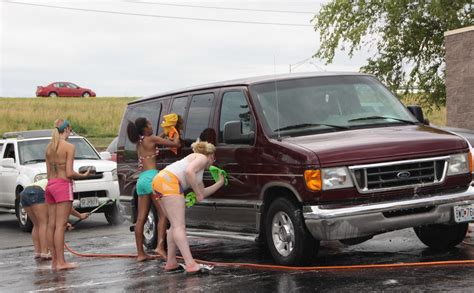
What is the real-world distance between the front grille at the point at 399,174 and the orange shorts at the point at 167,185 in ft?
6.01

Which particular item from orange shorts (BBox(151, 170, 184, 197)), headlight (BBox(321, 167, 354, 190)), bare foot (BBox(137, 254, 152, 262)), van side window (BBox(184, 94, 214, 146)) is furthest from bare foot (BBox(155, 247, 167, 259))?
headlight (BBox(321, 167, 354, 190))

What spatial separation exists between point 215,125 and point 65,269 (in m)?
2.44

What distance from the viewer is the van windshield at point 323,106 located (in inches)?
405

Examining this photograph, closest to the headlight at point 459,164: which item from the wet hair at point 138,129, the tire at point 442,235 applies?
the tire at point 442,235

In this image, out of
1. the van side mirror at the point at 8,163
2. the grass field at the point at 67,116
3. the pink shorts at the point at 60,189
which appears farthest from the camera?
the grass field at the point at 67,116

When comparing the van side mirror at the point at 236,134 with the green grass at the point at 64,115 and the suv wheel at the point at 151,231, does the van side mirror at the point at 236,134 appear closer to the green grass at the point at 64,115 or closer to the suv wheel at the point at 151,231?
the suv wheel at the point at 151,231

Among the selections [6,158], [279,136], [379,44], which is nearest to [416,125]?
[279,136]

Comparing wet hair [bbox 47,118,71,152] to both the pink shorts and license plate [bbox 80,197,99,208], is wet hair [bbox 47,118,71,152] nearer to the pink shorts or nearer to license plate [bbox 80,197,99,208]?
the pink shorts

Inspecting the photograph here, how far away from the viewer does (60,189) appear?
11.3 m

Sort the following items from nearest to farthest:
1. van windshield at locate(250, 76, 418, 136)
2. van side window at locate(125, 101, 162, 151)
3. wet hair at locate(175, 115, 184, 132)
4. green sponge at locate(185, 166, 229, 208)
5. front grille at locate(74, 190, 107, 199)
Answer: van windshield at locate(250, 76, 418, 136), green sponge at locate(185, 166, 229, 208), wet hair at locate(175, 115, 184, 132), van side window at locate(125, 101, 162, 151), front grille at locate(74, 190, 107, 199)

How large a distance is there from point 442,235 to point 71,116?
50401mm

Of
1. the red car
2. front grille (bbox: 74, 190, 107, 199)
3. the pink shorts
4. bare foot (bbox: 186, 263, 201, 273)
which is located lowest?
bare foot (bbox: 186, 263, 201, 273)

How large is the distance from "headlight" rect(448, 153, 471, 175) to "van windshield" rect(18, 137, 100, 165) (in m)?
9.96

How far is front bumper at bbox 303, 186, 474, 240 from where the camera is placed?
925cm
